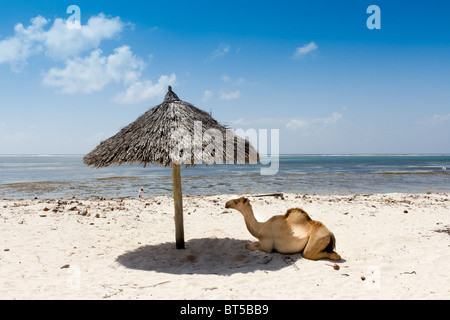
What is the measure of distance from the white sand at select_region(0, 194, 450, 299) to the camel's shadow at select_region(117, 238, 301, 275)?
0.07 feet

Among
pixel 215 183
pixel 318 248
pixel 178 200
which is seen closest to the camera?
pixel 318 248

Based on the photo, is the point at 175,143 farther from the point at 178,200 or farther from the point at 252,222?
the point at 252,222

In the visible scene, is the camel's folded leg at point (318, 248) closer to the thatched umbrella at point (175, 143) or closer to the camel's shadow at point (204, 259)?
the camel's shadow at point (204, 259)

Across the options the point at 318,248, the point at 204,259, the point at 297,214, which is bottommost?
the point at 204,259

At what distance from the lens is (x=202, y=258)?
6309mm

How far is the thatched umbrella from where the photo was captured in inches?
232

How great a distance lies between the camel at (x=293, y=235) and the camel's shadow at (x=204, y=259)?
0.18 metres

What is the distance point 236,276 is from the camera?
5.21 meters

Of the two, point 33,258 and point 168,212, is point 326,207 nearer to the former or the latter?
point 168,212

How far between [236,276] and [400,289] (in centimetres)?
247

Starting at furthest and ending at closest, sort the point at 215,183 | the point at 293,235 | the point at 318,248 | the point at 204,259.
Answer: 1. the point at 215,183
2. the point at 204,259
3. the point at 293,235
4. the point at 318,248

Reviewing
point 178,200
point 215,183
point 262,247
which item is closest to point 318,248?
point 262,247

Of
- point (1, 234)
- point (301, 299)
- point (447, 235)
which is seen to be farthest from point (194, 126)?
point (447, 235)

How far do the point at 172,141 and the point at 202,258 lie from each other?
8.02ft
